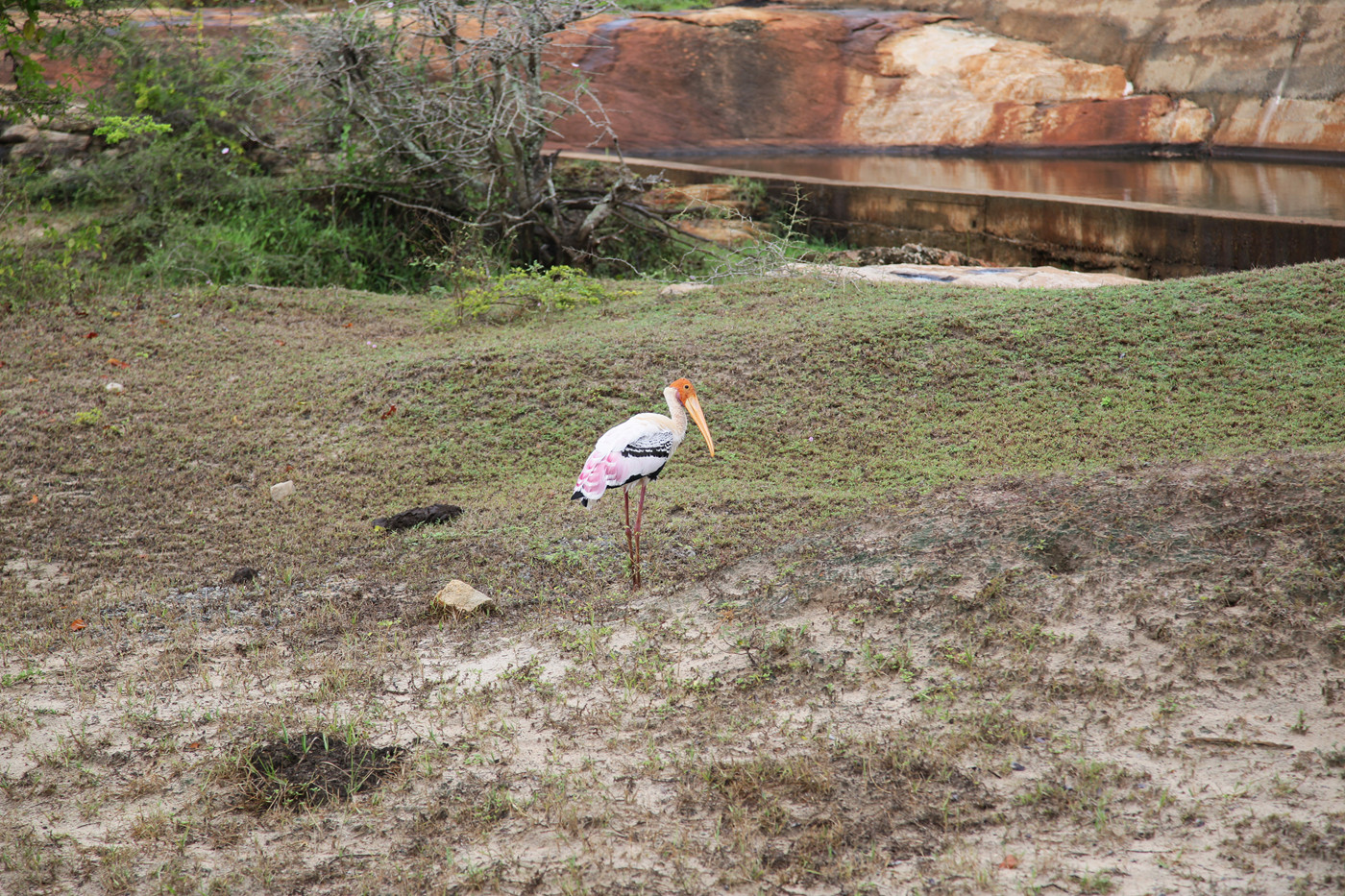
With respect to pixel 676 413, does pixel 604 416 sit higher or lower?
lower

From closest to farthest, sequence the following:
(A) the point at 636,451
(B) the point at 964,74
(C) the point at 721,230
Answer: (A) the point at 636,451, (C) the point at 721,230, (B) the point at 964,74

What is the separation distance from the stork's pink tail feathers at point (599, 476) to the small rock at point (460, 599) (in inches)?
23.7

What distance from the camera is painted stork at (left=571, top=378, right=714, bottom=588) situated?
3.93 m

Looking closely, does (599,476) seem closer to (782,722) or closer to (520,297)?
(782,722)

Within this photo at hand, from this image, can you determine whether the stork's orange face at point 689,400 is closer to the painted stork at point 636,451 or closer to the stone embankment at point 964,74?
the painted stork at point 636,451

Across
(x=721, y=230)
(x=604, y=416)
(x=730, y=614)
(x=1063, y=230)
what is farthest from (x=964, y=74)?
(x=730, y=614)

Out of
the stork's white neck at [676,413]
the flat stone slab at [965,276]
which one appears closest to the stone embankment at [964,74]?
the flat stone slab at [965,276]

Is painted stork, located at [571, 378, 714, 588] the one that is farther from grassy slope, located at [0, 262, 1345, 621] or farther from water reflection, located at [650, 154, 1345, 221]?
water reflection, located at [650, 154, 1345, 221]

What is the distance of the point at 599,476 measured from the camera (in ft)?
12.9

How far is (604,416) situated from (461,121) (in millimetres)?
4655

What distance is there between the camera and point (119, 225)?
9.58 metres

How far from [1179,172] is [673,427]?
1018 cm

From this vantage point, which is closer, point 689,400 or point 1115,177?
point 689,400

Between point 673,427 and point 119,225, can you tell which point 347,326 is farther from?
point 673,427
